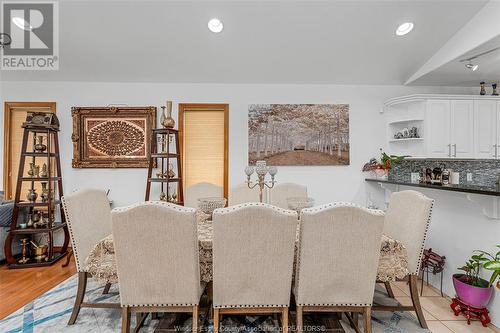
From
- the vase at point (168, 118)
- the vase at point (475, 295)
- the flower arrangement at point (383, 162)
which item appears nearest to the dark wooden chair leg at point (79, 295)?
the vase at point (168, 118)

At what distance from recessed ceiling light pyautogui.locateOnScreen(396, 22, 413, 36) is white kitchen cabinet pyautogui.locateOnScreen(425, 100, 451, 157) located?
3.46 ft

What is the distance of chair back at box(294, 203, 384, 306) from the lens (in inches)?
59.3

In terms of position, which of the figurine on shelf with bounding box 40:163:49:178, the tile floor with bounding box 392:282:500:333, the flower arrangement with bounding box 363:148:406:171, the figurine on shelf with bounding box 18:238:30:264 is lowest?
the tile floor with bounding box 392:282:500:333

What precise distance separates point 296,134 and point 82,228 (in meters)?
2.89

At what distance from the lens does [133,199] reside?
3795 mm

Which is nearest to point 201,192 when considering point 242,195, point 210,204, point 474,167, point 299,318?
point 242,195

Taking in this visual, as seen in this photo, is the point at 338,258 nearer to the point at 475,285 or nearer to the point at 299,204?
the point at 299,204

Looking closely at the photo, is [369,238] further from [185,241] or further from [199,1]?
[199,1]

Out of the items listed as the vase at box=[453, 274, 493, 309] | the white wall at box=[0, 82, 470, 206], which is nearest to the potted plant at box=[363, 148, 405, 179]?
the white wall at box=[0, 82, 470, 206]

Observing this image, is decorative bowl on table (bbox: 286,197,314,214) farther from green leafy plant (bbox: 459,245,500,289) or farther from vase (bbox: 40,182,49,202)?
vase (bbox: 40,182,49,202)

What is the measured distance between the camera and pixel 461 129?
11.3ft

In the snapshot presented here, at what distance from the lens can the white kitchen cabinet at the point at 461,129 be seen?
344 centimetres

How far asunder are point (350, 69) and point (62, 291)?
438cm

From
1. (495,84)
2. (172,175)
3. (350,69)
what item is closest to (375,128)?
(350,69)
